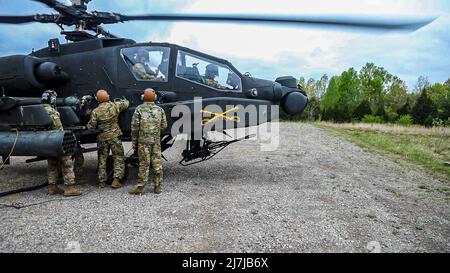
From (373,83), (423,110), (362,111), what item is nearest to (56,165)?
(423,110)

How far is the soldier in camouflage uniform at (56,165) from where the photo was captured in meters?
5.09

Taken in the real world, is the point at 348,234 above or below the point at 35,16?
below

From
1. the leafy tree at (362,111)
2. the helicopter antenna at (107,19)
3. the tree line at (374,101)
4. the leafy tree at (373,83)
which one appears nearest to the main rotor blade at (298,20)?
the helicopter antenna at (107,19)

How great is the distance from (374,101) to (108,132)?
52.5 m

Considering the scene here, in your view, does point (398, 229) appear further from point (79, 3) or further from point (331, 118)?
point (331, 118)

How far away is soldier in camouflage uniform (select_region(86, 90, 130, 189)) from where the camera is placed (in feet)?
17.4

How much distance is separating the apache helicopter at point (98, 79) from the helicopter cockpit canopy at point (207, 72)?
0.02 meters

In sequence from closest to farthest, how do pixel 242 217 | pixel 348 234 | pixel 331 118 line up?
pixel 348 234, pixel 242 217, pixel 331 118

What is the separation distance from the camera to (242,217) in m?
4.09

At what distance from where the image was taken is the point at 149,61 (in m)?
5.87

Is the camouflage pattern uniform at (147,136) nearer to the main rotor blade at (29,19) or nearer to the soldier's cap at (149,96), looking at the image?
the soldier's cap at (149,96)

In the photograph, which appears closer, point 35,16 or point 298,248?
point 298,248
